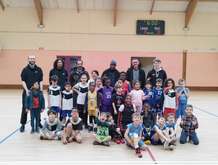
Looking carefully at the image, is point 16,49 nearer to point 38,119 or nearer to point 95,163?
point 38,119

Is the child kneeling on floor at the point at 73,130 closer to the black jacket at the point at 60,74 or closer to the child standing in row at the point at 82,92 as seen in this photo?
the child standing in row at the point at 82,92

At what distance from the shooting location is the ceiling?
1923cm

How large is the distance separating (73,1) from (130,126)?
13732 millimetres

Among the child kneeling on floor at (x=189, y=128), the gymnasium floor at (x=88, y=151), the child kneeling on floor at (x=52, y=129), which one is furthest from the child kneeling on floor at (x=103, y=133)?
the child kneeling on floor at (x=189, y=128)

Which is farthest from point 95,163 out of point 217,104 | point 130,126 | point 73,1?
point 73,1

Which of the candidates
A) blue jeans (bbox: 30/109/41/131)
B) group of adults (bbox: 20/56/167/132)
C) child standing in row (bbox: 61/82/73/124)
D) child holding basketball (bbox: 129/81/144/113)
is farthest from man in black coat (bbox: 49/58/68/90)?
child holding basketball (bbox: 129/81/144/113)

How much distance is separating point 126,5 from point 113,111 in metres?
12.7

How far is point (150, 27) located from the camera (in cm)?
2008

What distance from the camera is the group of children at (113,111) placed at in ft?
23.0

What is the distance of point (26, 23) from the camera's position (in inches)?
784

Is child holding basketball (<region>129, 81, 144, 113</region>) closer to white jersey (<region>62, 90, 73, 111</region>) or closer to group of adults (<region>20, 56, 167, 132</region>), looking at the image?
group of adults (<region>20, 56, 167, 132</region>)

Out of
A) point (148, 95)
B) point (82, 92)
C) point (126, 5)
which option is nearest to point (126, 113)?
point (148, 95)

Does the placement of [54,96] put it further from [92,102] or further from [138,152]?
[138,152]

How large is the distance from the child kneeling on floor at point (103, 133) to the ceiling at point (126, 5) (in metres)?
13.1
